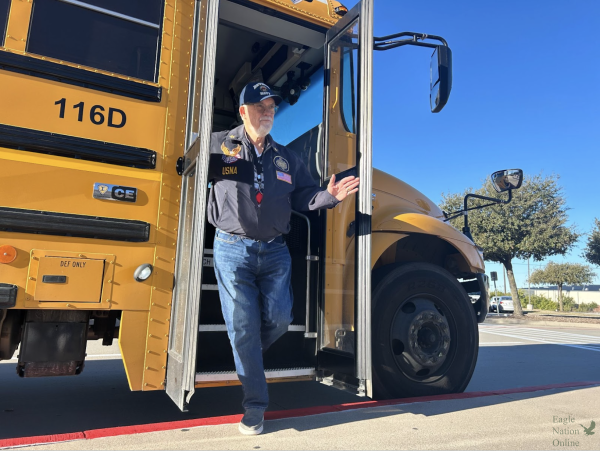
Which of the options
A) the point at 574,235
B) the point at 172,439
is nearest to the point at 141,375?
the point at 172,439

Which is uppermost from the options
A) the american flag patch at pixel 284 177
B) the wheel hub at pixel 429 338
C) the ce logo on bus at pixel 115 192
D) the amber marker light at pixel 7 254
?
the american flag patch at pixel 284 177

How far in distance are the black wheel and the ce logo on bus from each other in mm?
1746

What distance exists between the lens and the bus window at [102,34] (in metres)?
2.37

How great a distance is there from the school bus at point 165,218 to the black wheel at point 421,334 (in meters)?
0.01

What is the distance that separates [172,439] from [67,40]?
214 cm

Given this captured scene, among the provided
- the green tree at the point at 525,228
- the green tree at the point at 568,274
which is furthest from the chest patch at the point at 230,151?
the green tree at the point at 568,274

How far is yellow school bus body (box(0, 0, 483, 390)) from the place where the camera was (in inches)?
87.6

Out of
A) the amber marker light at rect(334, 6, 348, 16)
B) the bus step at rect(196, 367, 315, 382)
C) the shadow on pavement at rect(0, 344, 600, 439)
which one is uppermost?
the amber marker light at rect(334, 6, 348, 16)

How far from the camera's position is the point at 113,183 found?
7.91 ft

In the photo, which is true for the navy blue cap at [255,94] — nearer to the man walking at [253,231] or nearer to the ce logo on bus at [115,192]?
the man walking at [253,231]

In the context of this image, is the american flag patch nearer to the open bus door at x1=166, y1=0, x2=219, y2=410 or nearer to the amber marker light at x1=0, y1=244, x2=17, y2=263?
the open bus door at x1=166, y1=0, x2=219, y2=410

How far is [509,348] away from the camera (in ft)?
24.2

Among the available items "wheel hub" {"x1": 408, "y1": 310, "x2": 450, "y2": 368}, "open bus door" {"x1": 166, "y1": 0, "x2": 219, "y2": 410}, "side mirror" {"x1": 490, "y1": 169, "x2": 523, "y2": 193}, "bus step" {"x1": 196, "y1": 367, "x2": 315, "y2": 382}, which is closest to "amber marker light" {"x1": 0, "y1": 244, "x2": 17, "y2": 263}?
"open bus door" {"x1": 166, "y1": 0, "x2": 219, "y2": 410}

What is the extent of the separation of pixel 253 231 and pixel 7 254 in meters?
1.20
